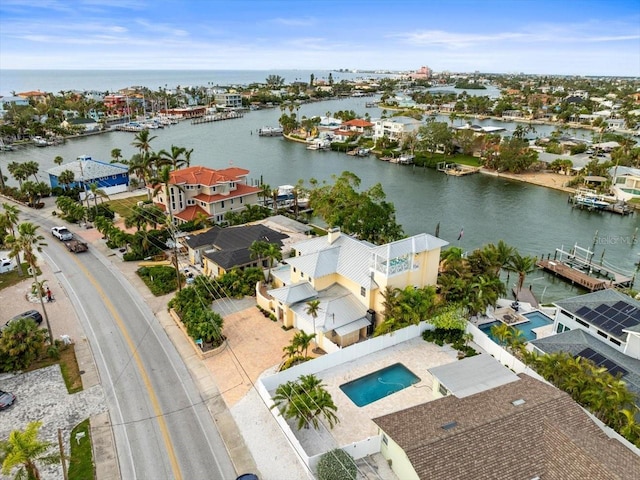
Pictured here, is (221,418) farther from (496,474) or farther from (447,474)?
(496,474)

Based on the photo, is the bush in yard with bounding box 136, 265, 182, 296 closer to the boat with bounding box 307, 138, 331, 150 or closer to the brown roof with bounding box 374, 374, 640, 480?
the brown roof with bounding box 374, 374, 640, 480

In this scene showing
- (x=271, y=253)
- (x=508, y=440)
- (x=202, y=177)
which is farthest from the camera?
(x=202, y=177)

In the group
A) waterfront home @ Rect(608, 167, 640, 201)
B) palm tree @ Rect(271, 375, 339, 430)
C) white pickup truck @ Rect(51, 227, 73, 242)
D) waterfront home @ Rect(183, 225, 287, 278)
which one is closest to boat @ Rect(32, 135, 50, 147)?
white pickup truck @ Rect(51, 227, 73, 242)

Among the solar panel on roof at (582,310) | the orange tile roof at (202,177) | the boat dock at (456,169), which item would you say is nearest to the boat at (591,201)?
the boat dock at (456,169)

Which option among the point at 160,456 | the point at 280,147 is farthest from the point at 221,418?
the point at 280,147

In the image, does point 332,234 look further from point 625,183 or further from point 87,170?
point 625,183

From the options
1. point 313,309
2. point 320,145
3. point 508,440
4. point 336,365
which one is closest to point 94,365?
point 313,309
